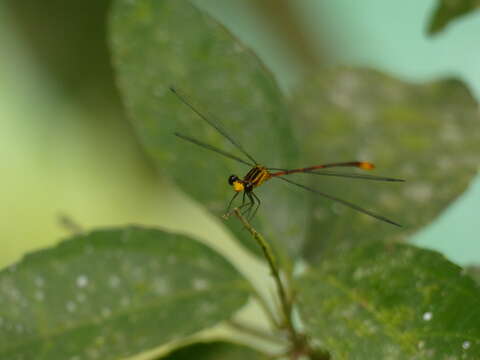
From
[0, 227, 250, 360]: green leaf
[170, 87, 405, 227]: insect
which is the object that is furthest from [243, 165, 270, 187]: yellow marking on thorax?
[0, 227, 250, 360]: green leaf

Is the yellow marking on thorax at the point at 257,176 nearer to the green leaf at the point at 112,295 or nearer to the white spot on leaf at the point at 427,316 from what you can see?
the green leaf at the point at 112,295

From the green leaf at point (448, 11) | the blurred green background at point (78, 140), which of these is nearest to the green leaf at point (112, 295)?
the green leaf at point (448, 11)

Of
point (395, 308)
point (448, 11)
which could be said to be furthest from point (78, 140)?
point (395, 308)

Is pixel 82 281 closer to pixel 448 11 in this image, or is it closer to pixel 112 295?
pixel 112 295

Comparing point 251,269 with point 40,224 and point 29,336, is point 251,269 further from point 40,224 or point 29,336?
point 29,336

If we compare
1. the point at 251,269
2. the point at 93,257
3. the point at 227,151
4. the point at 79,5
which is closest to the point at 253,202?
the point at 227,151

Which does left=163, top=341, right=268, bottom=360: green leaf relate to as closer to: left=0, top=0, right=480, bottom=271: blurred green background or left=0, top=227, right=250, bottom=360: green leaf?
left=0, top=227, right=250, bottom=360: green leaf
